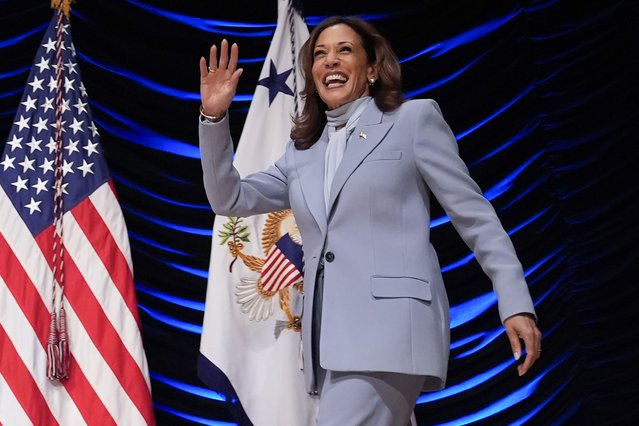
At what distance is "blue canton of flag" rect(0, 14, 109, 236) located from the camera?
10.8 feet

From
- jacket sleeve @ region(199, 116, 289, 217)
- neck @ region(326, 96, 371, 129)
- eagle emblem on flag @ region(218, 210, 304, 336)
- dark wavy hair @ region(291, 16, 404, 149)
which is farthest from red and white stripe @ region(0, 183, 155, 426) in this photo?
neck @ region(326, 96, 371, 129)

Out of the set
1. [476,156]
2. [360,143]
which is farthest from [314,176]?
[476,156]

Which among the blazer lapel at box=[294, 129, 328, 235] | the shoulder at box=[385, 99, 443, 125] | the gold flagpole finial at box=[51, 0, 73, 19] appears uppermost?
the gold flagpole finial at box=[51, 0, 73, 19]

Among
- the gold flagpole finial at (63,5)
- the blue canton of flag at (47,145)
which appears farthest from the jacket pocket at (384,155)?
the gold flagpole finial at (63,5)

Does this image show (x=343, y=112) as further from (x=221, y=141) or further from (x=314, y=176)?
(x=221, y=141)

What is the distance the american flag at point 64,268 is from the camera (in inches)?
122

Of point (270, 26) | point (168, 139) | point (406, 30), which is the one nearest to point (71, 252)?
point (168, 139)

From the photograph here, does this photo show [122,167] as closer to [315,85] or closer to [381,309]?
[315,85]

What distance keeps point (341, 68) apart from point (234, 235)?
4.15 ft

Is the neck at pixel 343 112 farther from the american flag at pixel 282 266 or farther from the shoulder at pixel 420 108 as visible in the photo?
the american flag at pixel 282 266

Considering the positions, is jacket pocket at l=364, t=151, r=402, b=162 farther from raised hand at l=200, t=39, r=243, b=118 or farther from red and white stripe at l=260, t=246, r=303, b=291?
red and white stripe at l=260, t=246, r=303, b=291

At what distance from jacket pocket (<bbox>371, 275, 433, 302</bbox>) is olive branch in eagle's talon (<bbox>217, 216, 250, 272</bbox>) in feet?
4.85

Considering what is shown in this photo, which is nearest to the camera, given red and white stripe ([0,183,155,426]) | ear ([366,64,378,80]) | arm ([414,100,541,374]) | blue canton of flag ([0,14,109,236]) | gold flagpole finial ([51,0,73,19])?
arm ([414,100,541,374])

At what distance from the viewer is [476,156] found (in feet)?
11.7
